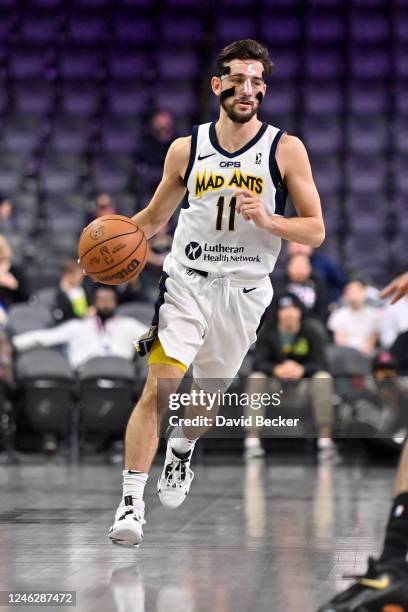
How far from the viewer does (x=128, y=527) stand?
4.44 meters

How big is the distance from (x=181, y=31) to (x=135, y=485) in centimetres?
1186

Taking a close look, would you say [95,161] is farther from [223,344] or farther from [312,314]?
Answer: [223,344]

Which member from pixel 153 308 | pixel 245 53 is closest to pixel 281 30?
pixel 153 308

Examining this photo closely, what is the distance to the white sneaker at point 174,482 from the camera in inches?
207

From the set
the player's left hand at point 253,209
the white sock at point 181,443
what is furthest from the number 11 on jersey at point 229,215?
the white sock at point 181,443

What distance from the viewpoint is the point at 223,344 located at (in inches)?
195

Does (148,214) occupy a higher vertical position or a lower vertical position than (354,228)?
lower

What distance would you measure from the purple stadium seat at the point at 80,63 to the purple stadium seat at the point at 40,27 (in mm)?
432

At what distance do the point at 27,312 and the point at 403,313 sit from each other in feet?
10.9

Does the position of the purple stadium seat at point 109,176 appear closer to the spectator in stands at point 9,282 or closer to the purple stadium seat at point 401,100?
the spectator in stands at point 9,282

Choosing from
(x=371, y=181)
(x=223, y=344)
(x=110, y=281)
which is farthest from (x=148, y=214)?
(x=371, y=181)

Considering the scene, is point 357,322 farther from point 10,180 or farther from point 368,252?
point 10,180

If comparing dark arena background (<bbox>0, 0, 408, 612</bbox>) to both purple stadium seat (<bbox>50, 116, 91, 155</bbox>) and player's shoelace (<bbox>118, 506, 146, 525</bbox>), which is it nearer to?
purple stadium seat (<bbox>50, 116, 91, 155</bbox>)

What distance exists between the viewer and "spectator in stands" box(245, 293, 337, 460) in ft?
29.8
